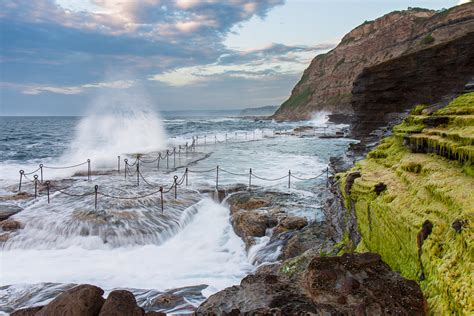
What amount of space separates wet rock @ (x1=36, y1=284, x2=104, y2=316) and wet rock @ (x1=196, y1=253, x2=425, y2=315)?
1933 mm

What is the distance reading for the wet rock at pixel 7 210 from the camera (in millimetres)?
10188

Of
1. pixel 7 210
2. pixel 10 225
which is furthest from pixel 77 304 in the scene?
pixel 7 210

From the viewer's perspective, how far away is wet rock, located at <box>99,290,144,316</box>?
4.20 meters

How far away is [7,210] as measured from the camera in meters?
10.6

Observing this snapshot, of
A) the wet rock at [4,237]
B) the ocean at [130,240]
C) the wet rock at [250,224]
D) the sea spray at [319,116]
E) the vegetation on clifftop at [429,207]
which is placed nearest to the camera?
the vegetation on clifftop at [429,207]

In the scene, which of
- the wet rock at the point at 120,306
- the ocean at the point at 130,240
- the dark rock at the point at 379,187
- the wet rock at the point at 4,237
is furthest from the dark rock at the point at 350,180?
the wet rock at the point at 4,237

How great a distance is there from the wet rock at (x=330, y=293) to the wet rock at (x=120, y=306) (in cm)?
156

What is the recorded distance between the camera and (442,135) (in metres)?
5.29

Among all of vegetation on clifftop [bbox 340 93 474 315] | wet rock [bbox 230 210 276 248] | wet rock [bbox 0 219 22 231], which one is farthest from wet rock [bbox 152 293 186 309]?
wet rock [bbox 0 219 22 231]

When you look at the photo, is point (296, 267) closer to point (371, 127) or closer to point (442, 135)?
point (442, 135)

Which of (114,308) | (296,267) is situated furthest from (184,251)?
(114,308)

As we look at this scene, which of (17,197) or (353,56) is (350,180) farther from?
(353,56)

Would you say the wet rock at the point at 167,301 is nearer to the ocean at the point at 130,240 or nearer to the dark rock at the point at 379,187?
the ocean at the point at 130,240

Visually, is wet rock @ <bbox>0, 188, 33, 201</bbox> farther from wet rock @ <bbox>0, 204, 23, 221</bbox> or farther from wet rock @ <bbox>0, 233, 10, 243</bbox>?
wet rock @ <bbox>0, 233, 10, 243</bbox>
